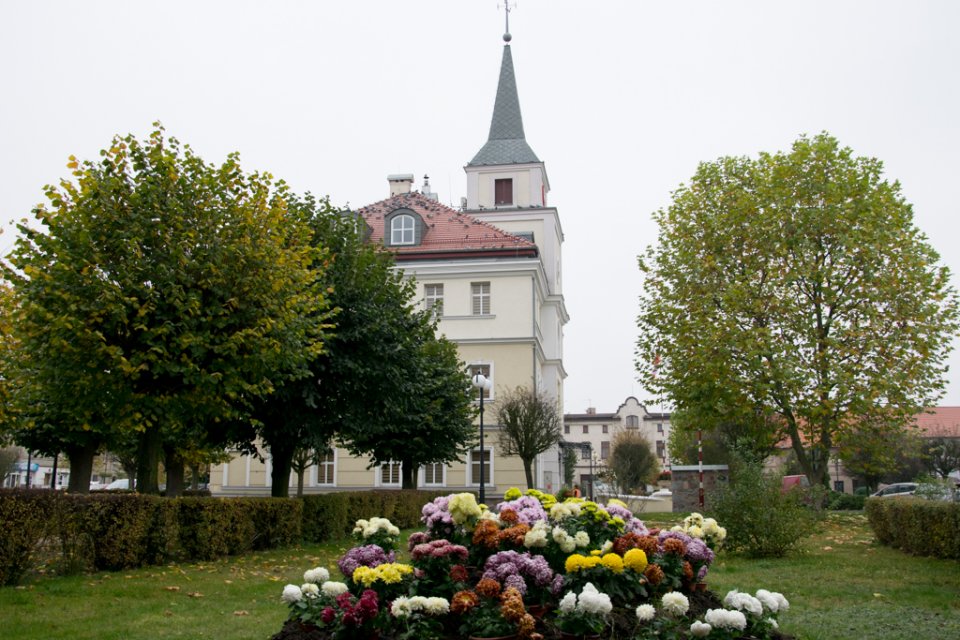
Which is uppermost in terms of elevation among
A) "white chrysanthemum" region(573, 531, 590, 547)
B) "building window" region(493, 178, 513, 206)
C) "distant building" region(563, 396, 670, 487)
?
"building window" region(493, 178, 513, 206)

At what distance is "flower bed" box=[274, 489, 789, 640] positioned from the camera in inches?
223

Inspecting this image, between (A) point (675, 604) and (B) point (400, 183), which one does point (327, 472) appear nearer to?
(B) point (400, 183)

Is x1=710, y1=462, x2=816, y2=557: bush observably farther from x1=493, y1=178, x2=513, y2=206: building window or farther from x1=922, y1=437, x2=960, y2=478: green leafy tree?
x1=922, y1=437, x2=960, y2=478: green leafy tree

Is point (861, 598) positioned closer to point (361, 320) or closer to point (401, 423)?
point (361, 320)

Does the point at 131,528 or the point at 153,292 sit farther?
the point at 153,292

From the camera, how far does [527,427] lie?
3344 cm

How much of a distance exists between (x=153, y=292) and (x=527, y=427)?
22083mm

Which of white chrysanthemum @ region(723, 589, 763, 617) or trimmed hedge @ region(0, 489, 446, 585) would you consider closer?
white chrysanthemum @ region(723, 589, 763, 617)

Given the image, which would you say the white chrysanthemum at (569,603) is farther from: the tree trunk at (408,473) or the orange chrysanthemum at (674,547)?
the tree trunk at (408,473)

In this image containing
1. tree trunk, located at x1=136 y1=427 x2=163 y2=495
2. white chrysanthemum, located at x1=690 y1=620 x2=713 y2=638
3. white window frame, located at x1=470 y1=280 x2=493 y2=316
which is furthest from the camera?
white window frame, located at x1=470 y1=280 x2=493 y2=316

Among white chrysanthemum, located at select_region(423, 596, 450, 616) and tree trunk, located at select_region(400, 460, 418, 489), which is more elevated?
tree trunk, located at select_region(400, 460, 418, 489)

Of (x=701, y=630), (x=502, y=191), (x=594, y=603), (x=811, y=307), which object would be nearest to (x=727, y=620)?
(x=701, y=630)

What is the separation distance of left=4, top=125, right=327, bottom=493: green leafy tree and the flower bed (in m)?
6.74

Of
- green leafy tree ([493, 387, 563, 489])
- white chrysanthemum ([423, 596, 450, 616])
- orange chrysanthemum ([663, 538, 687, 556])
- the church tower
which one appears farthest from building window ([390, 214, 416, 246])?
white chrysanthemum ([423, 596, 450, 616])
